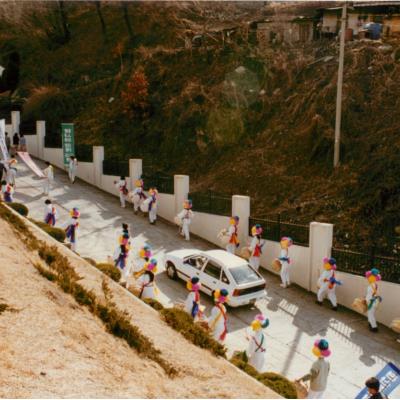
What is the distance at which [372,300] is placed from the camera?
13.1 meters

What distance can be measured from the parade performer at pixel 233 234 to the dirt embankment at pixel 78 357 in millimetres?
7585

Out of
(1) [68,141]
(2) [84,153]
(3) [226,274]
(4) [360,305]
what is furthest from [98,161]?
(4) [360,305]

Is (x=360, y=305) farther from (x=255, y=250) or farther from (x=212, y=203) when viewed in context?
(x=212, y=203)

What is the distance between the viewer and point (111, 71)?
122ft

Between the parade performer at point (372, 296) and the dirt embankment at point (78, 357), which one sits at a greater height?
the dirt embankment at point (78, 357)

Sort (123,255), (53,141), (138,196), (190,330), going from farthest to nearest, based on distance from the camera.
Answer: (53,141), (138,196), (123,255), (190,330)

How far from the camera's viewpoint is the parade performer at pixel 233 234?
1730 cm

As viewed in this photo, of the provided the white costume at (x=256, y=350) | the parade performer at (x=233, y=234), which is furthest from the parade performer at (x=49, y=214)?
the white costume at (x=256, y=350)

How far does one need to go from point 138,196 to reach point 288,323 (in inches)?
395

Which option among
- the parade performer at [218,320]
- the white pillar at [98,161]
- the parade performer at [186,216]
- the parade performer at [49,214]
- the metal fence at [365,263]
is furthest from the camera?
the white pillar at [98,161]

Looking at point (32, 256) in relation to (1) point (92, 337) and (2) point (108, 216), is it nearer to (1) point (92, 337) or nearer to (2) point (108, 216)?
(1) point (92, 337)

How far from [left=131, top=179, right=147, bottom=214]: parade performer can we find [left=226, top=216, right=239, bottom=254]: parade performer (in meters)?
5.27

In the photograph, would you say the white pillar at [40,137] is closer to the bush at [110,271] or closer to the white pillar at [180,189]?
the white pillar at [180,189]

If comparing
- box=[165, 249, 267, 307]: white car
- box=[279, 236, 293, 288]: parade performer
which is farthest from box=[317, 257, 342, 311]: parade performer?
box=[165, 249, 267, 307]: white car
